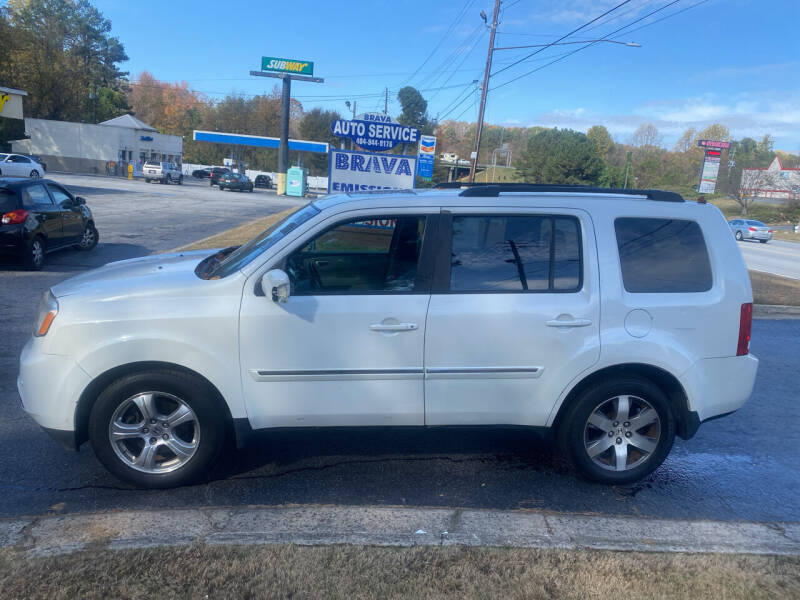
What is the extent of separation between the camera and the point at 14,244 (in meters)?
10.9

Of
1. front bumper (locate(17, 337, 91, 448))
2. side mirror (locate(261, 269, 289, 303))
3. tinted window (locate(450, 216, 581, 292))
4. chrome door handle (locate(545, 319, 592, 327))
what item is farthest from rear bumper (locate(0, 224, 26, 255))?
chrome door handle (locate(545, 319, 592, 327))

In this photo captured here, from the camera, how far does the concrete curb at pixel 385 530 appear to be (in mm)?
3297

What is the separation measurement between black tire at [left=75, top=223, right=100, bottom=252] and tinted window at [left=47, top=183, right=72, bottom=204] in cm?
93

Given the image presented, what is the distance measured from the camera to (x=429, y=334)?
155 inches

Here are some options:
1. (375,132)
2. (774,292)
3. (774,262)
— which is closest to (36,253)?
(375,132)

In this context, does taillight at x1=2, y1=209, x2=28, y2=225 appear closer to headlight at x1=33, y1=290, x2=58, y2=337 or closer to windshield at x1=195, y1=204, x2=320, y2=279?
windshield at x1=195, y1=204, x2=320, y2=279

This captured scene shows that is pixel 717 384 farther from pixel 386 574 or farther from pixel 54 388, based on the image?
pixel 54 388

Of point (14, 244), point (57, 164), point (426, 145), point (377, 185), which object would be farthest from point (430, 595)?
point (57, 164)

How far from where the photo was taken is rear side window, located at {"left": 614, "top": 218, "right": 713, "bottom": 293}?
4.15 m

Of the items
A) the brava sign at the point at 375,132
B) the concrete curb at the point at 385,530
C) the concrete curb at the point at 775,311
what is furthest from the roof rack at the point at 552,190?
the brava sign at the point at 375,132

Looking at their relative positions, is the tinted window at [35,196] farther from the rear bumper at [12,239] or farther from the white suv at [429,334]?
the white suv at [429,334]

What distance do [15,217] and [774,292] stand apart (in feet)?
47.8

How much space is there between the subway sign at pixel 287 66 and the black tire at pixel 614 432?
2075 inches

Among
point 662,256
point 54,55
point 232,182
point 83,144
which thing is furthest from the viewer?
point 54,55
